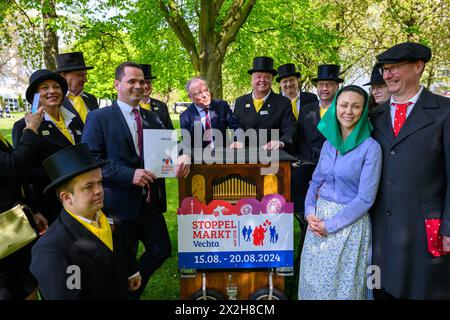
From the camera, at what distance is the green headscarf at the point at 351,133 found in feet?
8.26

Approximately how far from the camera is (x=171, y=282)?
159 inches

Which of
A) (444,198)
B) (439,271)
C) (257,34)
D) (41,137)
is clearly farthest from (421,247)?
(257,34)

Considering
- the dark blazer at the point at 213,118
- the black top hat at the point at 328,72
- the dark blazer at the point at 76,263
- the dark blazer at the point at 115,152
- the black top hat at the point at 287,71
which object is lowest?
the dark blazer at the point at 76,263

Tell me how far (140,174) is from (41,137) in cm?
94

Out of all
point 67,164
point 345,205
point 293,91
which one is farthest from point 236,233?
point 293,91

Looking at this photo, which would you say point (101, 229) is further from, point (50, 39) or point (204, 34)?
point (50, 39)

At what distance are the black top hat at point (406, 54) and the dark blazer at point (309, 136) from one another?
1.63 m

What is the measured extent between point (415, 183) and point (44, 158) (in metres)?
2.83

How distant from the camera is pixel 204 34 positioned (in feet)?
28.6

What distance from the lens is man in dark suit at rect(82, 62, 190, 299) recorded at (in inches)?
113

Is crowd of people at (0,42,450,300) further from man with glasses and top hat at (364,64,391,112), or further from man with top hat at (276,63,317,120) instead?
man with top hat at (276,63,317,120)

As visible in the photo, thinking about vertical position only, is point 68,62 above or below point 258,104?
above

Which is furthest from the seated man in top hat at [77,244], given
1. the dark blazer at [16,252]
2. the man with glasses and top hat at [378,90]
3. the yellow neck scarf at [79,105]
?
the man with glasses and top hat at [378,90]

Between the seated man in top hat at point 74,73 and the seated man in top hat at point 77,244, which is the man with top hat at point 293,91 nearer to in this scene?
the seated man in top hat at point 74,73
